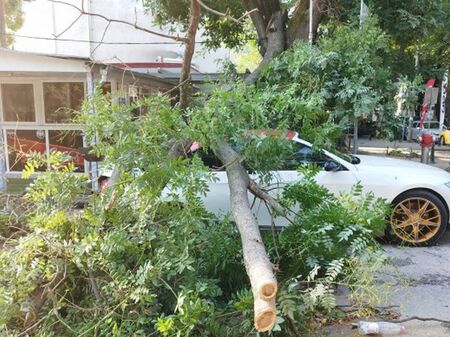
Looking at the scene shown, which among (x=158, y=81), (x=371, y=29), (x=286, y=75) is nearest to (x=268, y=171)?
(x=286, y=75)

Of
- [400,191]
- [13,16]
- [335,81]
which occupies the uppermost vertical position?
[13,16]

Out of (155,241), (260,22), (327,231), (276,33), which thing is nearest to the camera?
(155,241)

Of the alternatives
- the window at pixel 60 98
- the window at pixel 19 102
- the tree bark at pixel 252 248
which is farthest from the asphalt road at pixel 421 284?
the window at pixel 19 102

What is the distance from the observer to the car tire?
592 centimetres

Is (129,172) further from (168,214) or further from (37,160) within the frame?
(37,160)

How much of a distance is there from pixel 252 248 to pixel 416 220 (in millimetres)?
3937

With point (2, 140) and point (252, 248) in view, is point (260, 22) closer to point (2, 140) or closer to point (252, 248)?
point (2, 140)

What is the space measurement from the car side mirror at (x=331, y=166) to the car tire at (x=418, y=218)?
0.92m

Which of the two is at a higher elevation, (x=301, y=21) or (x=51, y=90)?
(x=301, y=21)

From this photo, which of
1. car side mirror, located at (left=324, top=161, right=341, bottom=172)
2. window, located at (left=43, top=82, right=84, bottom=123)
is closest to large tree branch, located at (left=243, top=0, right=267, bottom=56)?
car side mirror, located at (left=324, top=161, right=341, bottom=172)

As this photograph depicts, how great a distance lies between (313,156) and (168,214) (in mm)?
2778

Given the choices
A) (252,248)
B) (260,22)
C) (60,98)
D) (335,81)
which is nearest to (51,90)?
(60,98)

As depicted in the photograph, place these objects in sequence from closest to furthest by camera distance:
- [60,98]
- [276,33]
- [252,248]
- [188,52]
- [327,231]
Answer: [252,248] → [327,231] → [188,52] → [276,33] → [60,98]

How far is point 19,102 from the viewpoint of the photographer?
34.2ft
